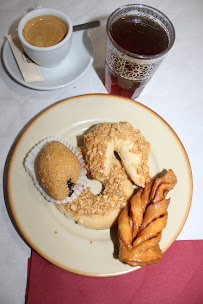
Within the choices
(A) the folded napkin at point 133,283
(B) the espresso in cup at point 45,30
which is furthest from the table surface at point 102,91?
(B) the espresso in cup at point 45,30

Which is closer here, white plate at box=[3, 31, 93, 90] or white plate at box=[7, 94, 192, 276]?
white plate at box=[7, 94, 192, 276]

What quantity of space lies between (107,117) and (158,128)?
0.23 meters

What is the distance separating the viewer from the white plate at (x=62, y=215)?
873 mm

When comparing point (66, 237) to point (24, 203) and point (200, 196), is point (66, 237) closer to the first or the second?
point (24, 203)

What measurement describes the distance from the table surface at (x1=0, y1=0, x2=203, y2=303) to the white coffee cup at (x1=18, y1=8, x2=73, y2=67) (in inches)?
5.9

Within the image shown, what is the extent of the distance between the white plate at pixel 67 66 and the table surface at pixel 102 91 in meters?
0.07

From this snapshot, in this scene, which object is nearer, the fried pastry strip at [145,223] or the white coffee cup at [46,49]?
the fried pastry strip at [145,223]

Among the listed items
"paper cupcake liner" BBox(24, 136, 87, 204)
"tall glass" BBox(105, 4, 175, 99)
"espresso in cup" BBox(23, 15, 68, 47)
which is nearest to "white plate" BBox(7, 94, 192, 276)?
"paper cupcake liner" BBox(24, 136, 87, 204)

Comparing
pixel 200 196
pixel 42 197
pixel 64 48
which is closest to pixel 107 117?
pixel 64 48

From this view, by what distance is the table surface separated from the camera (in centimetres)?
93

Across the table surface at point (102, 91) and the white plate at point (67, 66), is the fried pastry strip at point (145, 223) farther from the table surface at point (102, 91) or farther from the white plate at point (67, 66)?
the white plate at point (67, 66)

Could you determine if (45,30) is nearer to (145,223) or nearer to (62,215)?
(62,215)

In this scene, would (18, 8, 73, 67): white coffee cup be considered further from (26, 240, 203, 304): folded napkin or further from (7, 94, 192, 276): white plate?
(26, 240, 203, 304): folded napkin

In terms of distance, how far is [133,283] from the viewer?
93 cm
